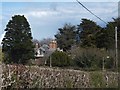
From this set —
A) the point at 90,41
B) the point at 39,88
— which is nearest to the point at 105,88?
the point at 39,88

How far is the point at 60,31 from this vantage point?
66875mm

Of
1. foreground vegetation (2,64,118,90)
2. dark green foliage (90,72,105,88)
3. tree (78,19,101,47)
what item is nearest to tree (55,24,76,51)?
tree (78,19,101,47)

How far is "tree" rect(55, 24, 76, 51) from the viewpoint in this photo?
2440 inches

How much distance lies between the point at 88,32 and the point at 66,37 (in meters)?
8.47

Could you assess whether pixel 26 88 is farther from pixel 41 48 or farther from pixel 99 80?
pixel 41 48

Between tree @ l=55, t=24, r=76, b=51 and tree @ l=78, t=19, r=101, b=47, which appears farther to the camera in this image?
tree @ l=55, t=24, r=76, b=51

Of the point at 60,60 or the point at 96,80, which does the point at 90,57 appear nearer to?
the point at 60,60

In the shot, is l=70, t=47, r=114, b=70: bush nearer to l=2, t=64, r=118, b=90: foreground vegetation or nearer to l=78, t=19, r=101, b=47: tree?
l=78, t=19, r=101, b=47: tree

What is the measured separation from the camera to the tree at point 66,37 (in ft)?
203

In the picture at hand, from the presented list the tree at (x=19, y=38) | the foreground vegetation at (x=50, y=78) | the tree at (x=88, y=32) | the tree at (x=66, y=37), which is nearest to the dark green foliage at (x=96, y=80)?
the foreground vegetation at (x=50, y=78)

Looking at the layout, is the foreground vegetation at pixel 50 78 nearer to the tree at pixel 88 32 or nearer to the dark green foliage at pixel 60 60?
the dark green foliage at pixel 60 60

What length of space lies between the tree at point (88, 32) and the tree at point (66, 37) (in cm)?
343

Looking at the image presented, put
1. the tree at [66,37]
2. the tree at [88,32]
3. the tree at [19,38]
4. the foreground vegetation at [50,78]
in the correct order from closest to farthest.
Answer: the foreground vegetation at [50,78]
the tree at [19,38]
the tree at [88,32]
the tree at [66,37]

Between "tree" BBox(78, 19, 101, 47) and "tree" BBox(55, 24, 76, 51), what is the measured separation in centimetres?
343
